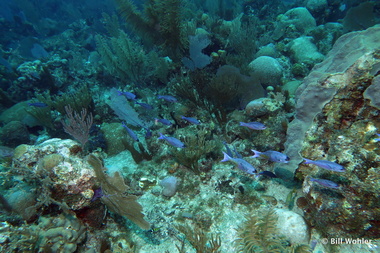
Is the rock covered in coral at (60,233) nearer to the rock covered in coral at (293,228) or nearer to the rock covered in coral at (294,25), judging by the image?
the rock covered in coral at (293,228)

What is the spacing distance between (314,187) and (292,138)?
1009 mm

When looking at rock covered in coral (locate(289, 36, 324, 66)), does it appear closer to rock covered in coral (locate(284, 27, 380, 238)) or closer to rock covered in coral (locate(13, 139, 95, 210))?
rock covered in coral (locate(284, 27, 380, 238))

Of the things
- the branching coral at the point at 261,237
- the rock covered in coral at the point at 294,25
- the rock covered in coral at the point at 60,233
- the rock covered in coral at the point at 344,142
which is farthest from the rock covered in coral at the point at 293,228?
the rock covered in coral at the point at 294,25

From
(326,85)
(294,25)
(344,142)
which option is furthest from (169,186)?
(294,25)

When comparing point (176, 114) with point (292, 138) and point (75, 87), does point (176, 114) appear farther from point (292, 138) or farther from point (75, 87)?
point (75, 87)

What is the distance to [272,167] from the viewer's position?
411cm

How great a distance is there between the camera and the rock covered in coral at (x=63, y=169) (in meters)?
2.65

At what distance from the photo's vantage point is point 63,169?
2.70 m

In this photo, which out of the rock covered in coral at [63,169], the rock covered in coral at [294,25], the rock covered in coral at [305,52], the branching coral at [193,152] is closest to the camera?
the rock covered in coral at [63,169]

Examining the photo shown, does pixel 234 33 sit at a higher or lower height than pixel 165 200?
higher

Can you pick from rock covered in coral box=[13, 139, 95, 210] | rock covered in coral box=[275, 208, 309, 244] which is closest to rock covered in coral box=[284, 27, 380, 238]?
rock covered in coral box=[275, 208, 309, 244]

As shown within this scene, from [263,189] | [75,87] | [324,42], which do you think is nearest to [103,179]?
[263,189]

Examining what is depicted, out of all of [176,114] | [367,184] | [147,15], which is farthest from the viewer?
[147,15]

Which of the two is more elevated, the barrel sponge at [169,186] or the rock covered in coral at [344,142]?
the rock covered in coral at [344,142]
